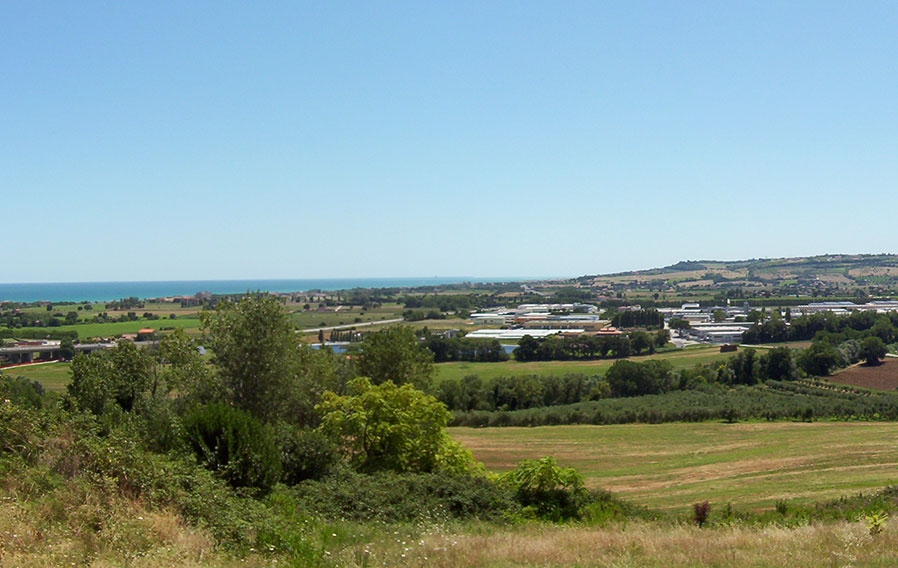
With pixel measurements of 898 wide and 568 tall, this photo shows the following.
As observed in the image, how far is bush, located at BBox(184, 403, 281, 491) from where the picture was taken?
13.6 m

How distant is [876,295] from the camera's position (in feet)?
583

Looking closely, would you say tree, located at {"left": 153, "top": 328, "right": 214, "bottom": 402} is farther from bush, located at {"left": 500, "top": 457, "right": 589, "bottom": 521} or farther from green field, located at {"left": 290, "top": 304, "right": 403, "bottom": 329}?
green field, located at {"left": 290, "top": 304, "right": 403, "bottom": 329}

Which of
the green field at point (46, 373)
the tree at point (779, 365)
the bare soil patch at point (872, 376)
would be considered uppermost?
the green field at point (46, 373)

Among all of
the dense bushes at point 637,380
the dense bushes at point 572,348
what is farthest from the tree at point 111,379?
the dense bushes at point 572,348

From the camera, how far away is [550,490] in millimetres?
14539

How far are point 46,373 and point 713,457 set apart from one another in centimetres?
7101

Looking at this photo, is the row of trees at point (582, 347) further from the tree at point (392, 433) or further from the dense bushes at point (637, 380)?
the tree at point (392, 433)

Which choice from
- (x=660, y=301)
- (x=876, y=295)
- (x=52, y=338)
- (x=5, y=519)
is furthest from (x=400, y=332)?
(x=876, y=295)

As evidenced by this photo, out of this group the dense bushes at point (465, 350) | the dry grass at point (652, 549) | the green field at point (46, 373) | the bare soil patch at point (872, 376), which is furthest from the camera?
the dense bushes at point (465, 350)

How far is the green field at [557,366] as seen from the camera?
7888 centimetres

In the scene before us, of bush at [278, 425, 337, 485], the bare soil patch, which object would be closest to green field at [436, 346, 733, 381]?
the bare soil patch

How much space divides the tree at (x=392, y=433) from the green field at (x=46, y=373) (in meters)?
50.8

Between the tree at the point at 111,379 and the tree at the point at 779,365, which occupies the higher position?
the tree at the point at 111,379

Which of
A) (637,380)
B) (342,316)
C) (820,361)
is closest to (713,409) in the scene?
(637,380)
